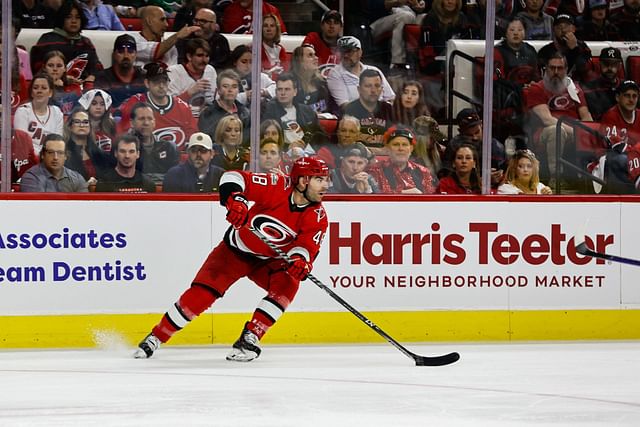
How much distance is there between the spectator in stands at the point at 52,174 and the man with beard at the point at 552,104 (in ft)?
8.12

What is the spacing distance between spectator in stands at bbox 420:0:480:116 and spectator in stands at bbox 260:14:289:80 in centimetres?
75

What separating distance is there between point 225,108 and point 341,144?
644 millimetres

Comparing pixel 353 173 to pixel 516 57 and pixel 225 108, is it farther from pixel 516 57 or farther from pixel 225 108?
pixel 516 57

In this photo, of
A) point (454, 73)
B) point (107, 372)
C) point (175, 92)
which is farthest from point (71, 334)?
point (454, 73)

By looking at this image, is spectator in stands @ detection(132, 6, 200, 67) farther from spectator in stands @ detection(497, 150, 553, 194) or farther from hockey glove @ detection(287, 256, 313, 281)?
spectator in stands @ detection(497, 150, 553, 194)

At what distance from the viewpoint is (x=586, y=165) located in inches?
266

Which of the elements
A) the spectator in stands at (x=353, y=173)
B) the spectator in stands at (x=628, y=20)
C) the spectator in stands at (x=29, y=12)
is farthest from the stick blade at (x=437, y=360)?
the spectator in stands at (x=29, y=12)

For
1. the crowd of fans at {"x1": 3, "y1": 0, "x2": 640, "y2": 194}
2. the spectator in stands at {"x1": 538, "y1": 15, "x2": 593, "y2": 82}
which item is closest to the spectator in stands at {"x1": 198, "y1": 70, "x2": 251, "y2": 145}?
A: the crowd of fans at {"x1": 3, "y1": 0, "x2": 640, "y2": 194}

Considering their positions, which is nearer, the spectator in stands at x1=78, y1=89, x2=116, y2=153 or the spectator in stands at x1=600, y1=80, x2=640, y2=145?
the spectator in stands at x1=78, y1=89, x2=116, y2=153

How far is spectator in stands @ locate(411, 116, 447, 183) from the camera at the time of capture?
21.4 ft

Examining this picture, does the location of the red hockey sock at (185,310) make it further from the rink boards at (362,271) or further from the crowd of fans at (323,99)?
the crowd of fans at (323,99)


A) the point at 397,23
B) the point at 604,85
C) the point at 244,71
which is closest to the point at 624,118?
the point at 604,85

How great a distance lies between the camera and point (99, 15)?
6.12 meters

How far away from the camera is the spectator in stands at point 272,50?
6355 millimetres
